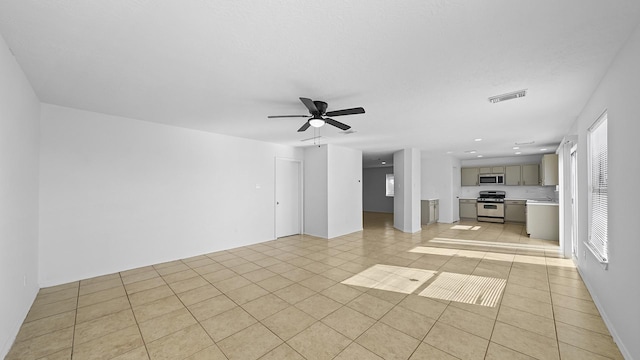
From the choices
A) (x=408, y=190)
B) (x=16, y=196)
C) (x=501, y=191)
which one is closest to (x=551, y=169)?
(x=501, y=191)

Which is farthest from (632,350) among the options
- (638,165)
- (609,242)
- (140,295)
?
(140,295)

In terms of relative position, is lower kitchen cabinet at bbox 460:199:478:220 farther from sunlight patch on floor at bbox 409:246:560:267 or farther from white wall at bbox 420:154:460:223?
sunlight patch on floor at bbox 409:246:560:267

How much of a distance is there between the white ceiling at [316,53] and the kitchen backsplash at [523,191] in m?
6.36

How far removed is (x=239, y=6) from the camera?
1.59 meters

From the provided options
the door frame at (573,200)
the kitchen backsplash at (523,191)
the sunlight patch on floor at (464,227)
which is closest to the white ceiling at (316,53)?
the door frame at (573,200)

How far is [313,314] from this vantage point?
2.74 meters

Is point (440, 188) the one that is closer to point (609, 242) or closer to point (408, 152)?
point (408, 152)

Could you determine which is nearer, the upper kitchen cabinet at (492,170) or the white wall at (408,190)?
the white wall at (408,190)

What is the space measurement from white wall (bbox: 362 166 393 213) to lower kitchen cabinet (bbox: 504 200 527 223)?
175 inches

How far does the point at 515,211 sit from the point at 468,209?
147cm

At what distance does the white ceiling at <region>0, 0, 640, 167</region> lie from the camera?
163 centimetres

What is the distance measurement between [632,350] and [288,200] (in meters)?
5.93

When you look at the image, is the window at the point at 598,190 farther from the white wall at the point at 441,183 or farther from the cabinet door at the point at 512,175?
the cabinet door at the point at 512,175

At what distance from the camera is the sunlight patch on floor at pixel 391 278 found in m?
3.45
